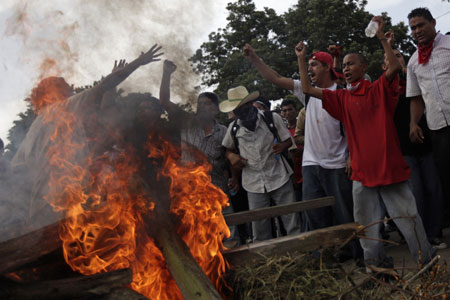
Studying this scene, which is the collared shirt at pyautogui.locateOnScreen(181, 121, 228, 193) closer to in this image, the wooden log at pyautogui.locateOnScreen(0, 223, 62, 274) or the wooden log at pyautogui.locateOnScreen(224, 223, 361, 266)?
the wooden log at pyautogui.locateOnScreen(224, 223, 361, 266)

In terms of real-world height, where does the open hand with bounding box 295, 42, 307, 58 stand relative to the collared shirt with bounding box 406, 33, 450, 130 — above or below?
above

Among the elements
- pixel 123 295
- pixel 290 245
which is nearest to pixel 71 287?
pixel 123 295

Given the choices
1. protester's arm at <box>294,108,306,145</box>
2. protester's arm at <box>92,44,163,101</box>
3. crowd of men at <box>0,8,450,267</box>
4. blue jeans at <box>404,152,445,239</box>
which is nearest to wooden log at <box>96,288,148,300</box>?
crowd of men at <box>0,8,450,267</box>

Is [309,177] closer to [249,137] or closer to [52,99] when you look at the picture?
[249,137]

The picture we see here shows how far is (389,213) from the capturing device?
3908 millimetres

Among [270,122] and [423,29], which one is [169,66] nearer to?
[270,122]

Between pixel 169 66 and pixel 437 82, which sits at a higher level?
pixel 169 66

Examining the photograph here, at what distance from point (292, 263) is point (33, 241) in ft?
6.31

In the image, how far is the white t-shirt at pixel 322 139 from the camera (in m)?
4.98

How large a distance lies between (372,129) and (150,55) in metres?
2.41

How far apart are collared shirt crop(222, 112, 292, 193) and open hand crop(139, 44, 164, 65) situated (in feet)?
6.24

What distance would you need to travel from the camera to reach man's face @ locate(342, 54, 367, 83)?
436cm

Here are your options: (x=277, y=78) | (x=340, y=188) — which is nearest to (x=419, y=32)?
(x=277, y=78)

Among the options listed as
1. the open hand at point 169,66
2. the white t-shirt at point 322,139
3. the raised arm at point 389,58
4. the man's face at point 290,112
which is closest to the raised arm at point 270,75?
the white t-shirt at point 322,139
